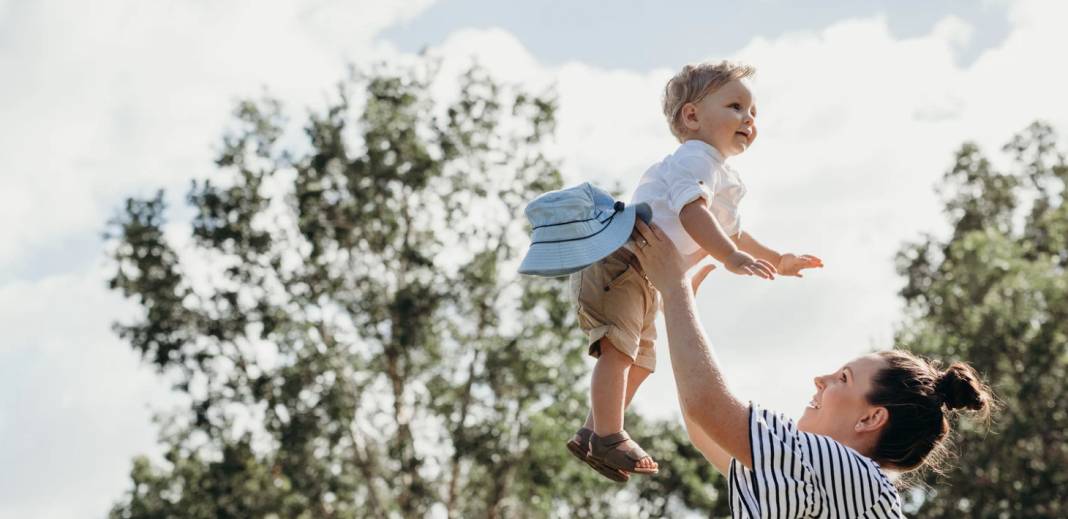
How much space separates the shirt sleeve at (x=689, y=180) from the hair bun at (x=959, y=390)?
0.86 m

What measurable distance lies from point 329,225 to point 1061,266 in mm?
17108

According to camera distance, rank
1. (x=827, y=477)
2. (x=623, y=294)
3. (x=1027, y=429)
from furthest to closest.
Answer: (x=1027, y=429) → (x=623, y=294) → (x=827, y=477)

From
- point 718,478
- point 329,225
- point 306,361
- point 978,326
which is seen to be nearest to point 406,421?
point 306,361

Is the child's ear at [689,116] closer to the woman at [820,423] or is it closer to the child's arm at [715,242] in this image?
the child's arm at [715,242]

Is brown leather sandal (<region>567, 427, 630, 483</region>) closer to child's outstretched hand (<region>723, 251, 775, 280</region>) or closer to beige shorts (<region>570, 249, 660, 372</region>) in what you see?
beige shorts (<region>570, 249, 660, 372</region>)

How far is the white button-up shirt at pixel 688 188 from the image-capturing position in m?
4.07

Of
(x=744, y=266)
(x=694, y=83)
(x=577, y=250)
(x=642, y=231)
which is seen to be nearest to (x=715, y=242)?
(x=744, y=266)

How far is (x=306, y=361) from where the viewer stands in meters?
25.6

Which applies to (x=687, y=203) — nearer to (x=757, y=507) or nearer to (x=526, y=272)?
(x=526, y=272)

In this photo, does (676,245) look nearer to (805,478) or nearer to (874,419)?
(874,419)

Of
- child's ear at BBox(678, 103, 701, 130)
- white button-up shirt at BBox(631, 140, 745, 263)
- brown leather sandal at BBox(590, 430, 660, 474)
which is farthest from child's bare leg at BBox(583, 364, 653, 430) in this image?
child's ear at BBox(678, 103, 701, 130)

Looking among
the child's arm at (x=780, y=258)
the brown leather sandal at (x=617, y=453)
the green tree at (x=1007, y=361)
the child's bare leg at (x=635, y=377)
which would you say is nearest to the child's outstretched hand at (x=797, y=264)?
the child's arm at (x=780, y=258)

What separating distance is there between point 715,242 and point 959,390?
83 cm

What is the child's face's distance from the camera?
433 centimetres
